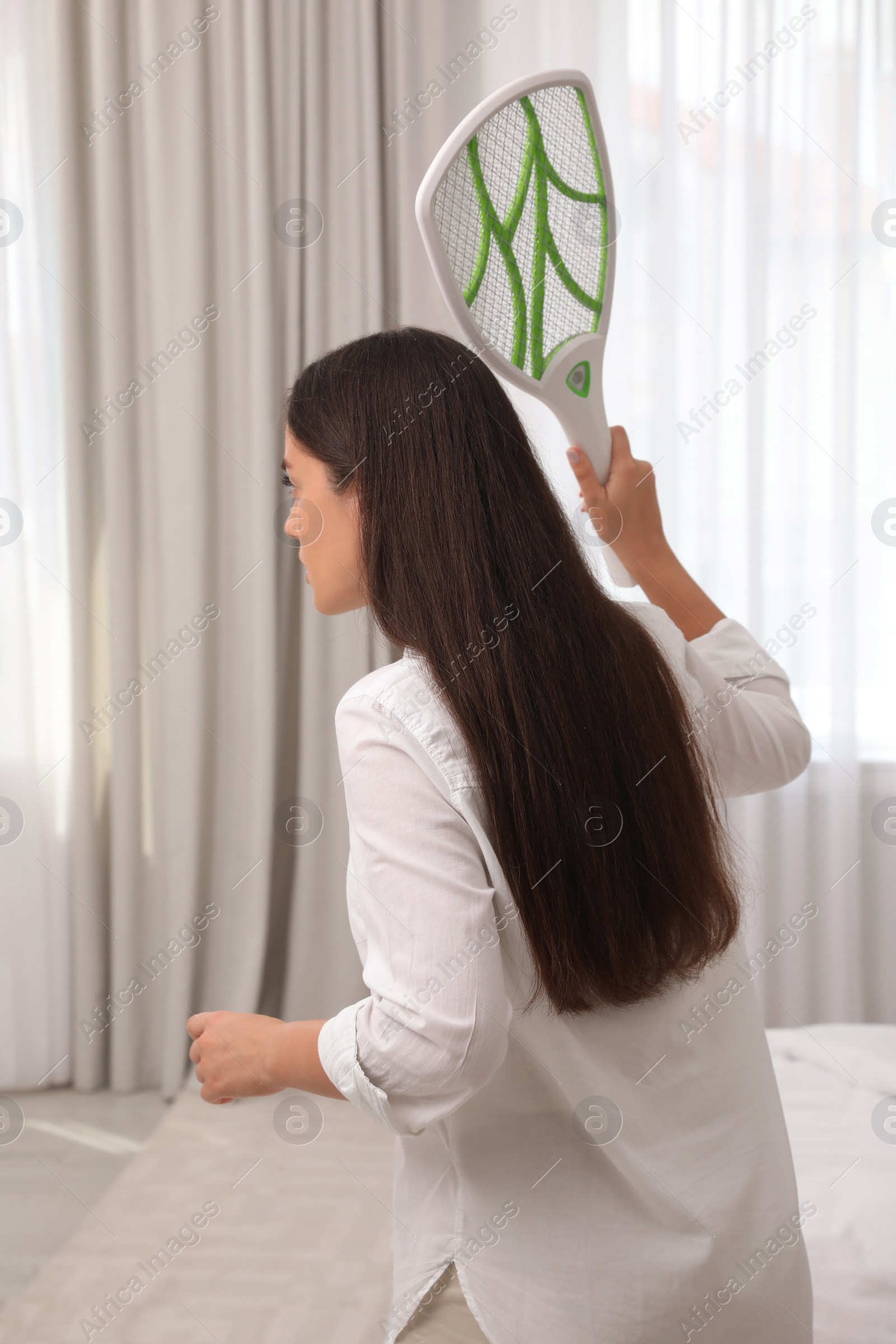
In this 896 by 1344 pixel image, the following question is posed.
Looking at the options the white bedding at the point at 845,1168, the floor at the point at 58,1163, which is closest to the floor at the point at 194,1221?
the floor at the point at 58,1163

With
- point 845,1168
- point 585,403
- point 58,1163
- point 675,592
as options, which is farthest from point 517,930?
point 58,1163

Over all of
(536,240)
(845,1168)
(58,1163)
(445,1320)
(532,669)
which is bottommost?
(58,1163)

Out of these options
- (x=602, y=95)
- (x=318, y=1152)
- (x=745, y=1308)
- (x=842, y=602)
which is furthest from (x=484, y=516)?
(x=602, y=95)

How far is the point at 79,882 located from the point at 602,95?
7.20 feet

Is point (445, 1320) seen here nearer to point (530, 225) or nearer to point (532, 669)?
point (532, 669)

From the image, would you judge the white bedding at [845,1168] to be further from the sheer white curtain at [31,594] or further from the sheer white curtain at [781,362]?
the sheer white curtain at [31,594]

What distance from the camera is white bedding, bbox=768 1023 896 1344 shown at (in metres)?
1.01

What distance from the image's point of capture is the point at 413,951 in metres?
0.55

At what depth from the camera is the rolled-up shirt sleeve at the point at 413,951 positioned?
55 centimetres

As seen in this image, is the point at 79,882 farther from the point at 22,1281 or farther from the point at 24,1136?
the point at 22,1281

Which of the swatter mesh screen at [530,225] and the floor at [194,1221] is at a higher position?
the swatter mesh screen at [530,225]

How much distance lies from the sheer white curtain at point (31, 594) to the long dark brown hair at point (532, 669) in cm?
174

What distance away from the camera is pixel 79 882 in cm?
234

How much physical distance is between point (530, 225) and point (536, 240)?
14 millimetres
